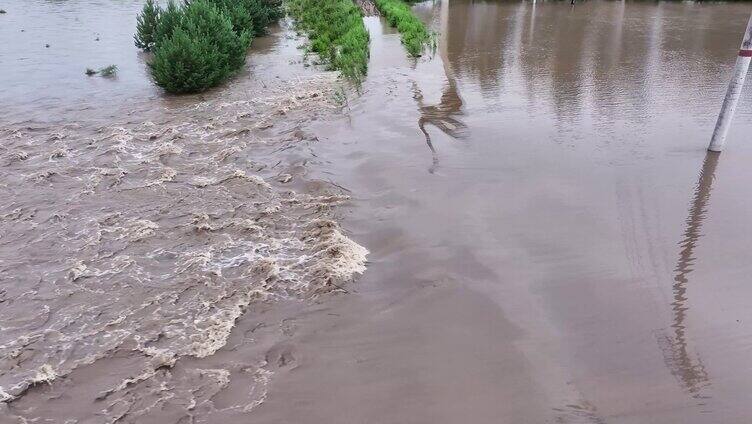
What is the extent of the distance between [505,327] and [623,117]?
5630 millimetres

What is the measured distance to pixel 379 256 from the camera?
5082 millimetres

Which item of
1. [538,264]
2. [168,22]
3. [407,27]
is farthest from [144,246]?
[407,27]

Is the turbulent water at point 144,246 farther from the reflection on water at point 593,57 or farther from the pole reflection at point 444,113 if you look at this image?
the reflection on water at point 593,57

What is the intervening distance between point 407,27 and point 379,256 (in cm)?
1232

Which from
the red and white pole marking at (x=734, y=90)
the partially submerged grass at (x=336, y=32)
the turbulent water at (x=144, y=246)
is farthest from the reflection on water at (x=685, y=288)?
the partially submerged grass at (x=336, y=32)

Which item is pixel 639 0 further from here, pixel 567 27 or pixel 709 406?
pixel 709 406

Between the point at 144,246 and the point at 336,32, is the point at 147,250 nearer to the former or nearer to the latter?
the point at 144,246

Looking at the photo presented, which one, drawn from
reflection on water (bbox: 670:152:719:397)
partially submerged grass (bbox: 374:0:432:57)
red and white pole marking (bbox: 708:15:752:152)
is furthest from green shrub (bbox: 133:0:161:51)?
reflection on water (bbox: 670:152:719:397)

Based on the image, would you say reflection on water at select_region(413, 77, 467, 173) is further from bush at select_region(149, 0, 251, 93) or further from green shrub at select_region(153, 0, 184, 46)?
green shrub at select_region(153, 0, 184, 46)

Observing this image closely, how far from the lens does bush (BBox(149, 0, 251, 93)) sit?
10367mm

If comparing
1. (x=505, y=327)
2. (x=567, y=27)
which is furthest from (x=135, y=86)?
(x=567, y=27)

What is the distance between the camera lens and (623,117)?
845 centimetres

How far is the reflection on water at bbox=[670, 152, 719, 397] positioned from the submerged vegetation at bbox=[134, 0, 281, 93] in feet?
28.0

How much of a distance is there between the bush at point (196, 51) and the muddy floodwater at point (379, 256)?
527mm
